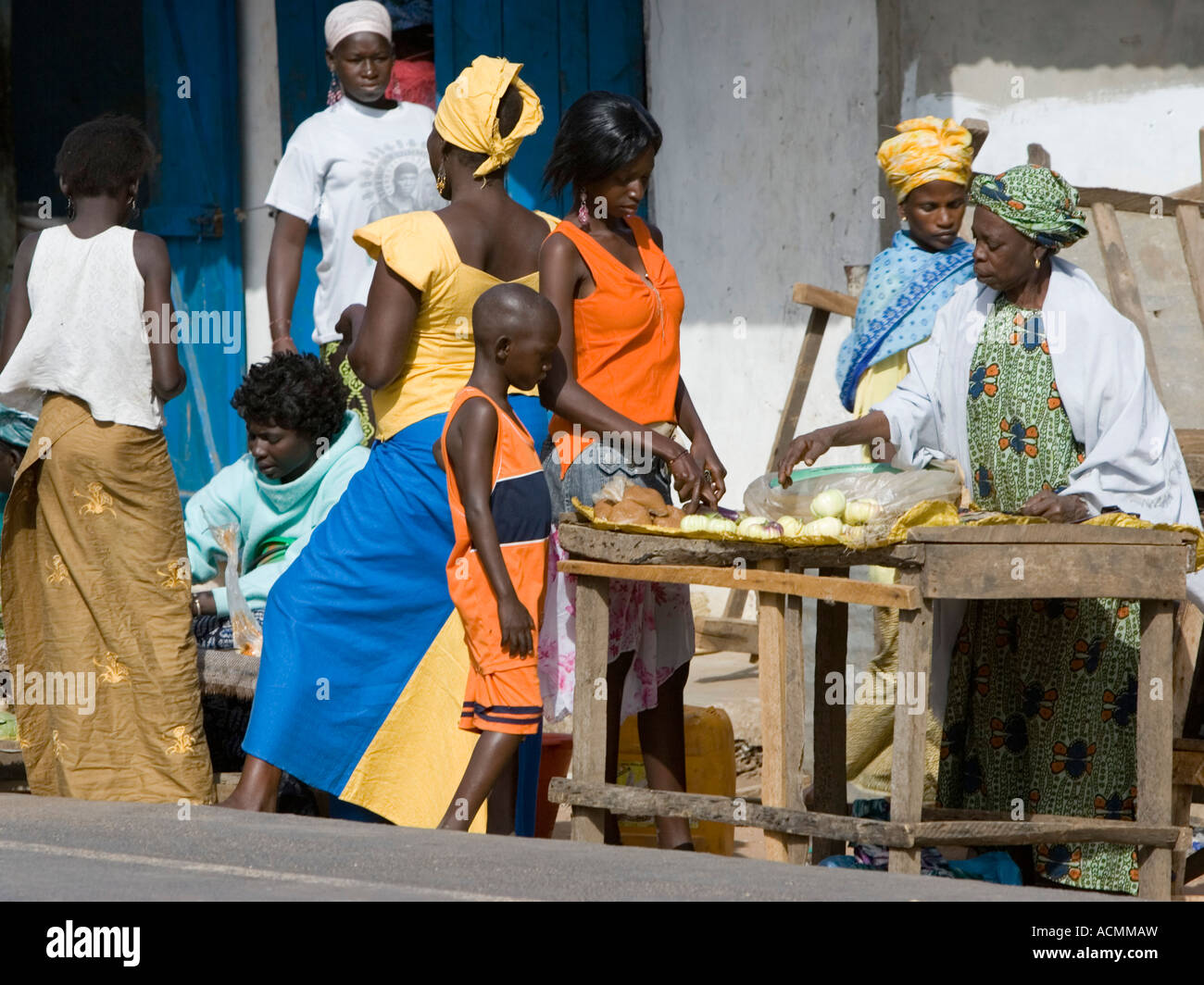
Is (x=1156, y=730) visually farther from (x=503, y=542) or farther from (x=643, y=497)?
(x=503, y=542)

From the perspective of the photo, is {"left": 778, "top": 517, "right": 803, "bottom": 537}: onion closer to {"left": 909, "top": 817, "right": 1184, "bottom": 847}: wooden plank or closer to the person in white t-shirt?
{"left": 909, "top": 817, "right": 1184, "bottom": 847}: wooden plank

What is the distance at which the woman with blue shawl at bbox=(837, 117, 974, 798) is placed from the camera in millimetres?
5367

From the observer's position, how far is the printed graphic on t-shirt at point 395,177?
602 cm

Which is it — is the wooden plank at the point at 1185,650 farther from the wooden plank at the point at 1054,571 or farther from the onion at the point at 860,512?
the onion at the point at 860,512

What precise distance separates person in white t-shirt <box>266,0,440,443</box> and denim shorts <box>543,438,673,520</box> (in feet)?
5.33

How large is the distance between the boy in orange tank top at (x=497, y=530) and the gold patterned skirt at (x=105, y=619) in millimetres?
1094

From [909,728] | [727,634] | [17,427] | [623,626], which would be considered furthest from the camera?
[727,634]

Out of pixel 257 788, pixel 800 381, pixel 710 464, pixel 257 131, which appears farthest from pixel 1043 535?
pixel 257 131

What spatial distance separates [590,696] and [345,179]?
257 centimetres

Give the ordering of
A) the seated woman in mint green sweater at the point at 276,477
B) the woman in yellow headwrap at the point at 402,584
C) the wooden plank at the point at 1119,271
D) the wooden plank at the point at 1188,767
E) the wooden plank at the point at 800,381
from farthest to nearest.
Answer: the wooden plank at the point at 800,381, the wooden plank at the point at 1119,271, the seated woman in mint green sweater at the point at 276,477, the wooden plank at the point at 1188,767, the woman in yellow headwrap at the point at 402,584

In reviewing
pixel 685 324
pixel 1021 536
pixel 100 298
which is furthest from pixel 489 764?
pixel 685 324

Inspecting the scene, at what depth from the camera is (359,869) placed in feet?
11.3

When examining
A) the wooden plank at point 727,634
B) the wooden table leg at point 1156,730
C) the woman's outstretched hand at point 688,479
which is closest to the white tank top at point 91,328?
the woman's outstretched hand at point 688,479

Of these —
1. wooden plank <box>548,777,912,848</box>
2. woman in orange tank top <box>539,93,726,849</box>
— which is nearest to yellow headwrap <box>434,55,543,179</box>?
woman in orange tank top <box>539,93,726,849</box>
